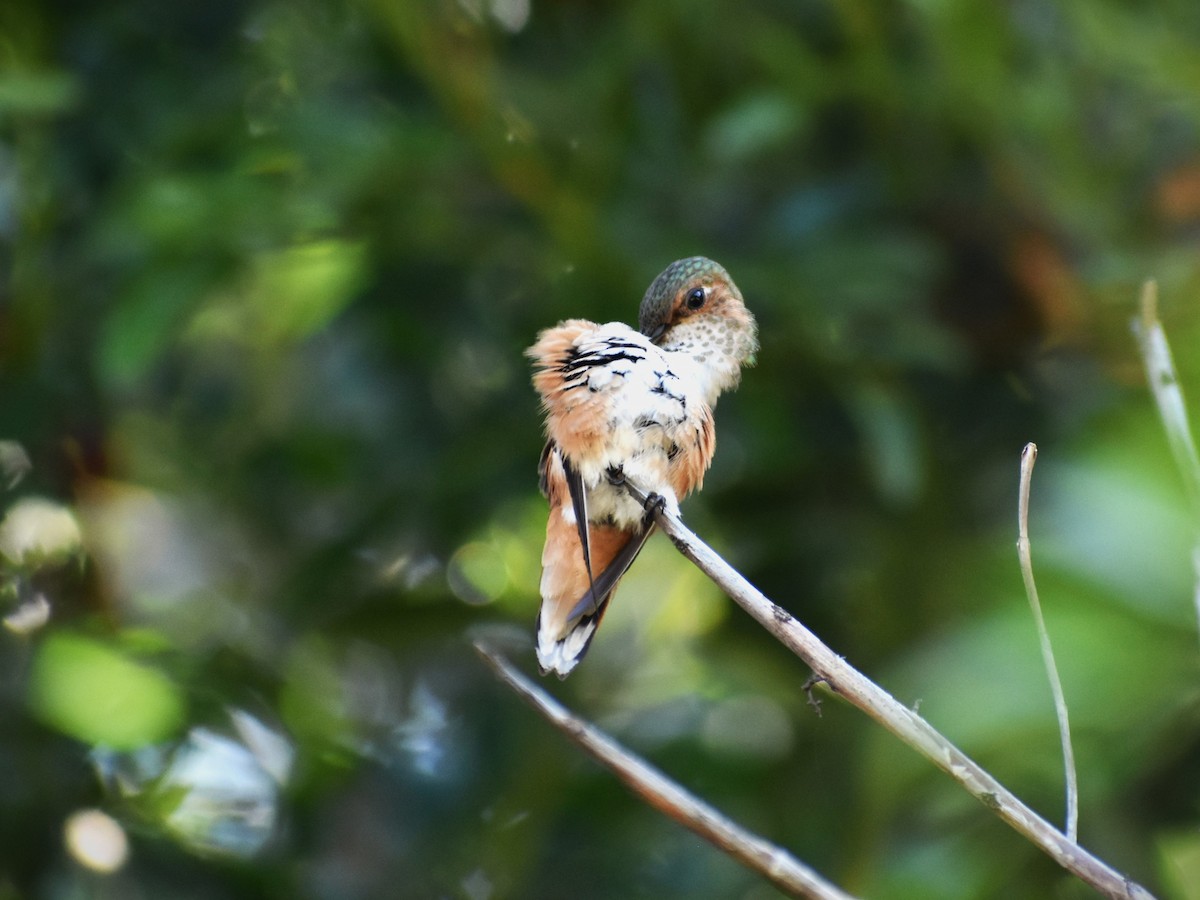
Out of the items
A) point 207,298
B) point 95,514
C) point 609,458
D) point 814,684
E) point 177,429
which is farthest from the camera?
point 177,429

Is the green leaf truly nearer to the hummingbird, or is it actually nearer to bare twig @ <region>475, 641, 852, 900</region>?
the hummingbird

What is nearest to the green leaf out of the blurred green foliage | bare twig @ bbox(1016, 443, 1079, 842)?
the blurred green foliage

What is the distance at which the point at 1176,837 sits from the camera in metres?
2.57

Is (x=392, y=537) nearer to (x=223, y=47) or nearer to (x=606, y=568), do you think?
(x=223, y=47)

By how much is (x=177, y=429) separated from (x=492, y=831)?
1.29 meters

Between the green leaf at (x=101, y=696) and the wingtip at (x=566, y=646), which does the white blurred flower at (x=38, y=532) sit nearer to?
the green leaf at (x=101, y=696)

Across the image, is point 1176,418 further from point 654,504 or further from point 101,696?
point 101,696

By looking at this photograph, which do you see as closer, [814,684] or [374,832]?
[814,684]

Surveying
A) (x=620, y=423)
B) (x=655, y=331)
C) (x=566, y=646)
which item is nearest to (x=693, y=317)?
(x=655, y=331)

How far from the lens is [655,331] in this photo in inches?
72.2

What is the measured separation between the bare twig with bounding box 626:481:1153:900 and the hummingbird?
425 millimetres

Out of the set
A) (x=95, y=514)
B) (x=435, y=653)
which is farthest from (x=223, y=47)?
(x=435, y=653)

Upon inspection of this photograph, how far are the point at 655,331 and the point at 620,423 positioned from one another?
0.17 m

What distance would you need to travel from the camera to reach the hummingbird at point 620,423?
168cm
